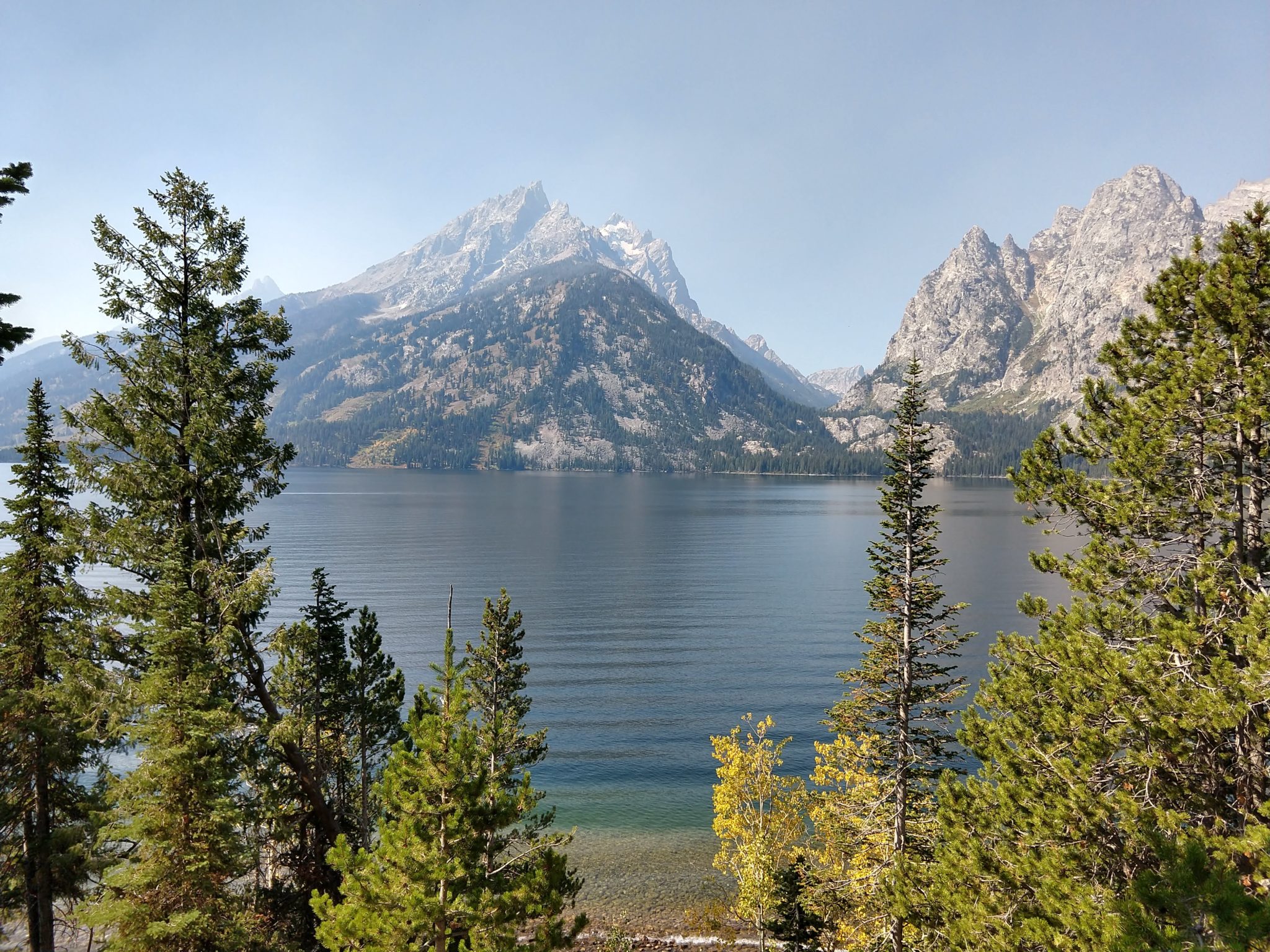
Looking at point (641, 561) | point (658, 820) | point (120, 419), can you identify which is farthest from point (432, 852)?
point (641, 561)

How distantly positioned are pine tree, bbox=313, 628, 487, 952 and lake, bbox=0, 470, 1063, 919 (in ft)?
86.3

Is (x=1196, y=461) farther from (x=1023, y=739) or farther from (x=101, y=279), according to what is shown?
(x=101, y=279)

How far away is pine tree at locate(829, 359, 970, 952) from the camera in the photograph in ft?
75.3

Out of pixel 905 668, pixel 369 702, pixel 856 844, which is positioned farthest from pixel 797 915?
pixel 369 702

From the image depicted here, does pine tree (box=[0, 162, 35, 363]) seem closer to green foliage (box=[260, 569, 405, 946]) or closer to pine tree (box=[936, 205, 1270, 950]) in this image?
green foliage (box=[260, 569, 405, 946])

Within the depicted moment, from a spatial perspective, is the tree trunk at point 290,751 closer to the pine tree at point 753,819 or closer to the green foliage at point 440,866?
the green foliage at point 440,866

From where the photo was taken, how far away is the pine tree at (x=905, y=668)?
22953mm

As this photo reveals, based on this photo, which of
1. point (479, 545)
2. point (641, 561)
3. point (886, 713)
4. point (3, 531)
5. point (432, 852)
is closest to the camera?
point (432, 852)

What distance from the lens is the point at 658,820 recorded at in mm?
40844

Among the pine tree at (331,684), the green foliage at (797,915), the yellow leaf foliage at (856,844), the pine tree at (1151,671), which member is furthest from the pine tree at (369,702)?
the pine tree at (1151,671)

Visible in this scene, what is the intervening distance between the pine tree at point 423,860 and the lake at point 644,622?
86.3 ft

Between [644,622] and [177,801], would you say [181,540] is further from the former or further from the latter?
[644,622]

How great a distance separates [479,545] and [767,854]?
111 metres

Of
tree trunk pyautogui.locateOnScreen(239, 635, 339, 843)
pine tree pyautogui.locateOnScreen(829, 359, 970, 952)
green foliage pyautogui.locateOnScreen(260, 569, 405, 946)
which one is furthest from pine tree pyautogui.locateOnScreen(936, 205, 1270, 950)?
green foliage pyautogui.locateOnScreen(260, 569, 405, 946)
